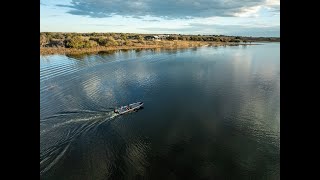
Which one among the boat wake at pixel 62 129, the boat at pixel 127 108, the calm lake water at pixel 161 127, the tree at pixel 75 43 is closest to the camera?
the calm lake water at pixel 161 127

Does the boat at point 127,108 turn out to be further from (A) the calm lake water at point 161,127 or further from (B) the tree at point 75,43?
(B) the tree at point 75,43

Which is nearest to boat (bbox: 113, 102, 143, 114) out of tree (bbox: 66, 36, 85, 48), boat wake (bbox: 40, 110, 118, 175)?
boat wake (bbox: 40, 110, 118, 175)

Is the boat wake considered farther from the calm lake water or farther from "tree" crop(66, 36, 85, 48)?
"tree" crop(66, 36, 85, 48)

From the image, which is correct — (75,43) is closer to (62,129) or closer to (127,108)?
(127,108)

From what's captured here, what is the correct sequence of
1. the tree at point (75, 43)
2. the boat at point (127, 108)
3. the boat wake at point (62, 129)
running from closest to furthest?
1. the boat wake at point (62, 129)
2. the boat at point (127, 108)
3. the tree at point (75, 43)

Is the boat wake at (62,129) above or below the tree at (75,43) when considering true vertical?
below

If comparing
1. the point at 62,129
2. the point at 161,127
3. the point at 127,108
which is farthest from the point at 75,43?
the point at 161,127

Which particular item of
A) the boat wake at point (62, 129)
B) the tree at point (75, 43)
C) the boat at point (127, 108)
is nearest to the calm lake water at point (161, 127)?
the boat wake at point (62, 129)
